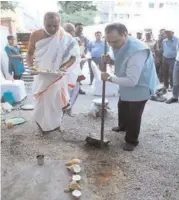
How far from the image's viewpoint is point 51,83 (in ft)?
9.54

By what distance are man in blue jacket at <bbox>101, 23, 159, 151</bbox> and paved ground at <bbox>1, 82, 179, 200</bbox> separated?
0.30m

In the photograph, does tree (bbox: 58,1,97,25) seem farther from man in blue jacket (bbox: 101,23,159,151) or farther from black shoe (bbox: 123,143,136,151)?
black shoe (bbox: 123,143,136,151)

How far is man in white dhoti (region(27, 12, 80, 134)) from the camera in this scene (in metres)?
2.89

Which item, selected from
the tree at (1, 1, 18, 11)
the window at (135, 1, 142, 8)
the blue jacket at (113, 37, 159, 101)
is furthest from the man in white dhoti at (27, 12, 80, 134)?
the window at (135, 1, 142, 8)

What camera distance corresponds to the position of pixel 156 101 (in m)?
4.76

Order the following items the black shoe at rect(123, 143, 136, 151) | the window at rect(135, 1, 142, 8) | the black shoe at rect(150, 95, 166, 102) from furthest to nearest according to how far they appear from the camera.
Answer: the window at rect(135, 1, 142, 8)
the black shoe at rect(150, 95, 166, 102)
the black shoe at rect(123, 143, 136, 151)

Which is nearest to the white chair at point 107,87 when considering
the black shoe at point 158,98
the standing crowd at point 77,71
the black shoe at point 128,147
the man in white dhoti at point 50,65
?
the black shoe at point 158,98

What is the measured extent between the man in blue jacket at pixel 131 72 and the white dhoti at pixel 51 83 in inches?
20.1

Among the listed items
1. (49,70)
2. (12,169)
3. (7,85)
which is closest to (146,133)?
(49,70)

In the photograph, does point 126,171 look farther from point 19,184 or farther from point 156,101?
point 156,101

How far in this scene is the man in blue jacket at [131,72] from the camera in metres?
A: 2.41

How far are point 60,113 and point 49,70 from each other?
1.73ft

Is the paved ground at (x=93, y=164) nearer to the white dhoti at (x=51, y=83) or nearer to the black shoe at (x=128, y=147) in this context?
the black shoe at (x=128, y=147)

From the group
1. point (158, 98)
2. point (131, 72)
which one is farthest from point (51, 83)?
point (158, 98)
